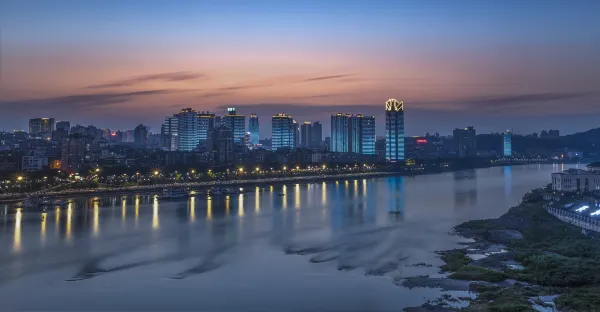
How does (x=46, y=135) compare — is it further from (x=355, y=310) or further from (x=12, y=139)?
(x=355, y=310)

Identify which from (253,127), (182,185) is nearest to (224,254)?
(182,185)

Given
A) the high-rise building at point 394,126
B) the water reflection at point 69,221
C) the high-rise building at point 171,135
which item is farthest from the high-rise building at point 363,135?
the water reflection at point 69,221

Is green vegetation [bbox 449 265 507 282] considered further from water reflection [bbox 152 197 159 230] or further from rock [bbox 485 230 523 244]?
water reflection [bbox 152 197 159 230]

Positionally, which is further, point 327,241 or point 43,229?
point 43,229

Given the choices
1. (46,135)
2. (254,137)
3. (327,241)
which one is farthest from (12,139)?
(327,241)

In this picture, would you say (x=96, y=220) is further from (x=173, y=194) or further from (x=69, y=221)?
(x=173, y=194)

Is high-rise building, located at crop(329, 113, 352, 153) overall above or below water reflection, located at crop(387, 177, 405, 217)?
above

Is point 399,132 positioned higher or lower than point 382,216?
higher

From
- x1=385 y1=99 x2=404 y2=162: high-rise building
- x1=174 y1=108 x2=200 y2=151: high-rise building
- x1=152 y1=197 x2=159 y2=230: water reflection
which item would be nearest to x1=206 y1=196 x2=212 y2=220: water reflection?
x1=152 y1=197 x2=159 y2=230: water reflection
